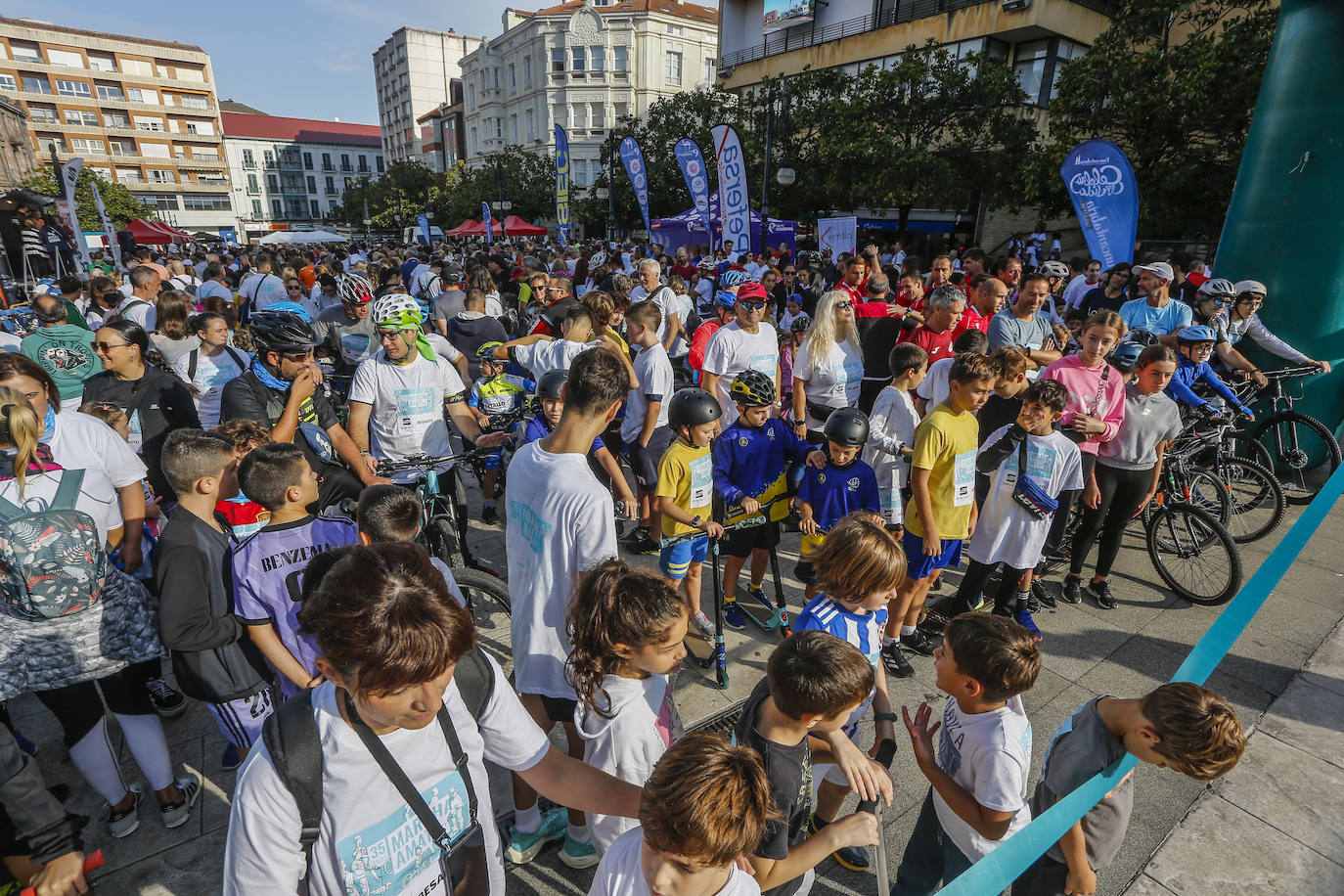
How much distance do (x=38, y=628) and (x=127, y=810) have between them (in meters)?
1.02

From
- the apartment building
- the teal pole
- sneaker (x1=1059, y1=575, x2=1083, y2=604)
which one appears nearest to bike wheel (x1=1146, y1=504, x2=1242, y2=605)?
sneaker (x1=1059, y1=575, x2=1083, y2=604)

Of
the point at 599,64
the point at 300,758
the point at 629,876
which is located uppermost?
the point at 599,64

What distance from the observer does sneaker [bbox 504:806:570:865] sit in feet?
8.81

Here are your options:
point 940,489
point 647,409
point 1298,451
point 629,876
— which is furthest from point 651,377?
point 1298,451

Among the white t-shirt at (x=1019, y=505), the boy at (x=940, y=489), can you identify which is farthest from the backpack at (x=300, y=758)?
the white t-shirt at (x=1019, y=505)

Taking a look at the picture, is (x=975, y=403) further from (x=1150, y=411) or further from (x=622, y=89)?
(x=622, y=89)

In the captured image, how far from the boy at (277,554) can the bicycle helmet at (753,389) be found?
2354 mm

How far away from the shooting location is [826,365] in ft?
17.0

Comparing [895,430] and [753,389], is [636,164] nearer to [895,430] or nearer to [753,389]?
[895,430]

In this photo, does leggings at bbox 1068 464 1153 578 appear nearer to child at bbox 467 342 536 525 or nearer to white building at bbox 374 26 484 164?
child at bbox 467 342 536 525

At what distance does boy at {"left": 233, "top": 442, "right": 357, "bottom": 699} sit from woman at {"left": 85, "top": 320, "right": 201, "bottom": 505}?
235 cm

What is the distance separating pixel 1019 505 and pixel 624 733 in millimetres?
3022

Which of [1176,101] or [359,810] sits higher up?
[1176,101]

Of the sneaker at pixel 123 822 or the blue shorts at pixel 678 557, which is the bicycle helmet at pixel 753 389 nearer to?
the blue shorts at pixel 678 557
